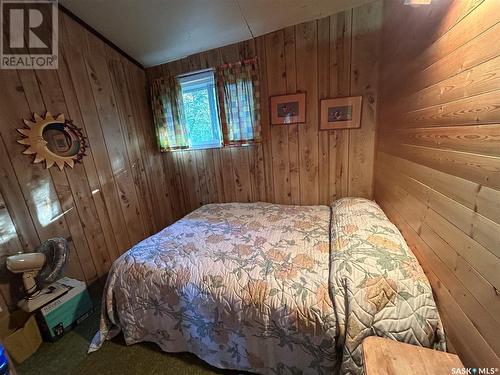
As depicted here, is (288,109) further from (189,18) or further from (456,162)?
(456,162)

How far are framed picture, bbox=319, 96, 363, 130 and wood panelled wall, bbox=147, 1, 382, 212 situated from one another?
2.1 inches

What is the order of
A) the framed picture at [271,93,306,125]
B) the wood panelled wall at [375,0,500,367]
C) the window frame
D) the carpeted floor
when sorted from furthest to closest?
the window frame
the framed picture at [271,93,306,125]
the carpeted floor
the wood panelled wall at [375,0,500,367]

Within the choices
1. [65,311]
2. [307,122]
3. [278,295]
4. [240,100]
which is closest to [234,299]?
[278,295]

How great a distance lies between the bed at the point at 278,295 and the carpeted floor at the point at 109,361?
0.07 meters

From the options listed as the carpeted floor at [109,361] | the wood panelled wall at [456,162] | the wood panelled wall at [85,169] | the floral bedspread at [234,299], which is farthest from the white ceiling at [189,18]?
the carpeted floor at [109,361]

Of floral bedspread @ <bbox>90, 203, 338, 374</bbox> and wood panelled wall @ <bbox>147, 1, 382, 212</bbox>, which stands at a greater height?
wood panelled wall @ <bbox>147, 1, 382, 212</bbox>

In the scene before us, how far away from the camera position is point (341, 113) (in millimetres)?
2094

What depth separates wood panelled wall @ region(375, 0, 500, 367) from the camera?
67 centimetres

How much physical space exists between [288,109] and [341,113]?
517mm

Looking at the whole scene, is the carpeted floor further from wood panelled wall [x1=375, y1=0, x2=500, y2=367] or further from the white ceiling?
the white ceiling

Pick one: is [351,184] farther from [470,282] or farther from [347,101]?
[470,282]

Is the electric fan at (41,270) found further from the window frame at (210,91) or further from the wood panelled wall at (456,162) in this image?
the wood panelled wall at (456,162)

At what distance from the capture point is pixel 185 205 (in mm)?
3070

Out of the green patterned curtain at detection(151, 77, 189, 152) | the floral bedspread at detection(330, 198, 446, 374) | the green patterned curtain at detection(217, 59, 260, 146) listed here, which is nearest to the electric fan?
the green patterned curtain at detection(151, 77, 189, 152)
